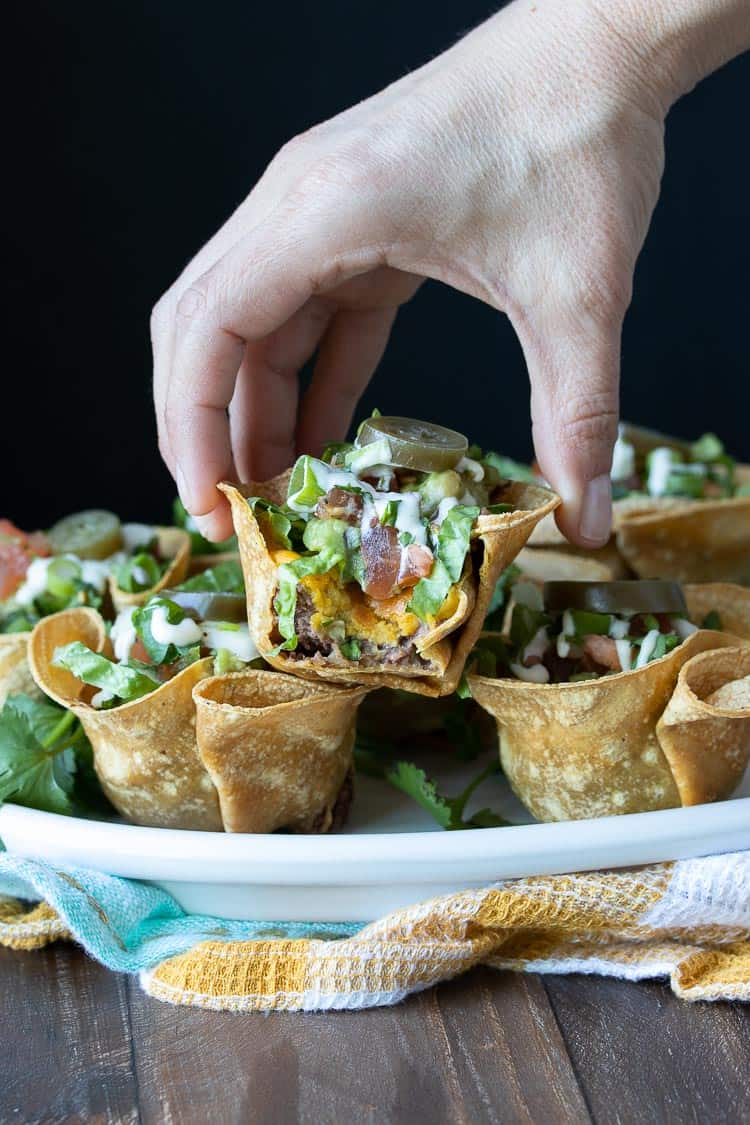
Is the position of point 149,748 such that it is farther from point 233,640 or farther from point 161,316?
point 161,316

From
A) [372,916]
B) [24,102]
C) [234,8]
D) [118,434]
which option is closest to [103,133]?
[24,102]

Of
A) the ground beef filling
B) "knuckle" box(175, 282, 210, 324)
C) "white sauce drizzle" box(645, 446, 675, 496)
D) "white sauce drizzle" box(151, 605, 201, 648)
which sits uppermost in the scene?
"knuckle" box(175, 282, 210, 324)

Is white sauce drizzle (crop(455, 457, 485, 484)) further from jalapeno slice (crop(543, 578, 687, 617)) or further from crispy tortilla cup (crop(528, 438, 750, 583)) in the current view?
crispy tortilla cup (crop(528, 438, 750, 583))

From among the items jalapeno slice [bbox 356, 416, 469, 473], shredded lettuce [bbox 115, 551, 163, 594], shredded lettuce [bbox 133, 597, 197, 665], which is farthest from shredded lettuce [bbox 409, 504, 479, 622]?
shredded lettuce [bbox 115, 551, 163, 594]

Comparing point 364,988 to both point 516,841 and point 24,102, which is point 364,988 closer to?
point 516,841

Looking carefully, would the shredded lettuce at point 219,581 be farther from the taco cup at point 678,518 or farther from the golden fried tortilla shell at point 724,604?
the golden fried tortilla shell at point 724,604

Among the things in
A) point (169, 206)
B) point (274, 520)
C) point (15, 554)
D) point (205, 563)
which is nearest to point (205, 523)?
point (274, 520)

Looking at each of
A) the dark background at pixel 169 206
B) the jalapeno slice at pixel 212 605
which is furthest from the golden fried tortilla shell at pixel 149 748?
the dark background at pixel 169 206

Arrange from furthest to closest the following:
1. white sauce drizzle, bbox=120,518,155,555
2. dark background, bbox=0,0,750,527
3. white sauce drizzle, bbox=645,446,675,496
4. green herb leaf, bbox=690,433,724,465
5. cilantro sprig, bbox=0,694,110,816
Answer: dark background, bbox=0,0,750,527 < green herb leaf, bbox=690,433,724,465 < white sauce drizzle, bbox=645,446,675,496 < white sauce drizzle, bbox=120,518,155,555 < cilantro sprig, bbox=0,694,110,816
